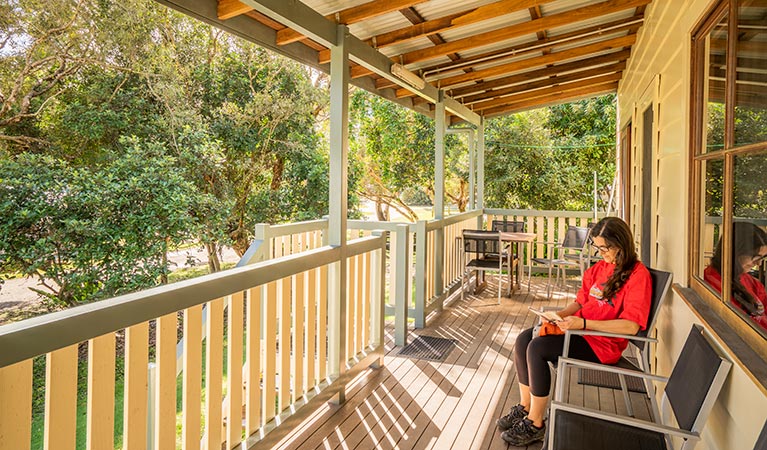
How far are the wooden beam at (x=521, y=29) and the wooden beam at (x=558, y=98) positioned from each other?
3457 millimetres

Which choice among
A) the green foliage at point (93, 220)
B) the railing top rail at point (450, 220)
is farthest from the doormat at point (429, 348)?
the green foliage at point (93, 220)

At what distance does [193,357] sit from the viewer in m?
2.05

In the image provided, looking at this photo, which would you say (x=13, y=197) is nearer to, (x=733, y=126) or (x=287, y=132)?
(x=287, y=132)

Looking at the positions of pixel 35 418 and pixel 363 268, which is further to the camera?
pixel 35 418

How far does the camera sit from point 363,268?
375 centimetres

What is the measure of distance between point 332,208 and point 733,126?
7.23 feet

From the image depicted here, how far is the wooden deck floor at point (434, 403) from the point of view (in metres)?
2.78

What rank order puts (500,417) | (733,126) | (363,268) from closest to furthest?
(733,126)
(500,417)
(363,268)

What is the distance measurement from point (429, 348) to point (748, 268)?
3104 mm

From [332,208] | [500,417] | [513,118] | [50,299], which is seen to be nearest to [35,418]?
[50,299]

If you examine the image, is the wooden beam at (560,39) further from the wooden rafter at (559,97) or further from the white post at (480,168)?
the white post at (480,168)

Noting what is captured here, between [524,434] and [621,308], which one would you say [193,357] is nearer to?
[524,434]

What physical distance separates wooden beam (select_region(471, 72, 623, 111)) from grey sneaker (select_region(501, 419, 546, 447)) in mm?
5131

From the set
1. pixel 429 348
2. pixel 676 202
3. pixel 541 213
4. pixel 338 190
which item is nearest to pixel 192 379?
pixel 338 190
